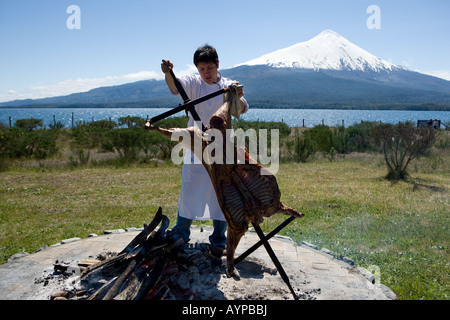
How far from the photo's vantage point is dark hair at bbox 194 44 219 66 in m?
3.24

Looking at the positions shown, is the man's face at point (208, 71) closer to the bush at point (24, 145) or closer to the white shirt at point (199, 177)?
the white shirt at point (199, 177)

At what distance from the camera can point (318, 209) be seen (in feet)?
23.0

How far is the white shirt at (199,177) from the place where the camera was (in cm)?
356

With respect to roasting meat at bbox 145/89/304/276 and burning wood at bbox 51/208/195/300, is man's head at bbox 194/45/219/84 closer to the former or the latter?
roasting meat at bbox 145/89/304/276

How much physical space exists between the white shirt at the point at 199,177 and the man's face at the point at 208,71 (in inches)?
3.9

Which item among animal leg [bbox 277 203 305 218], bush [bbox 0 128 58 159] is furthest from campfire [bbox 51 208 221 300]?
bush [bbox 0 128 58 159]

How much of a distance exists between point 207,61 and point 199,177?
3.68 ft

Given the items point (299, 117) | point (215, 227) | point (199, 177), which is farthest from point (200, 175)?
point (299, 117)

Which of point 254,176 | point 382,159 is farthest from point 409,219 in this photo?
point 382,159

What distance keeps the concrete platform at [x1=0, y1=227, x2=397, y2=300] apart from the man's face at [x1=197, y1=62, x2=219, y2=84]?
1.96m

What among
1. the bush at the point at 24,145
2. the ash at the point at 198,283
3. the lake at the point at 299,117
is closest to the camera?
the ash at the point at 198,283

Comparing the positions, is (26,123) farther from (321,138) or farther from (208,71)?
(208,71)

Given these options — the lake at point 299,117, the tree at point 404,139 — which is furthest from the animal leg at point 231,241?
the lake at point 299,117
